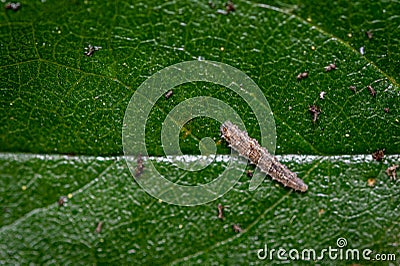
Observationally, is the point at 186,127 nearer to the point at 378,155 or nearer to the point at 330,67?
the point at 330,67

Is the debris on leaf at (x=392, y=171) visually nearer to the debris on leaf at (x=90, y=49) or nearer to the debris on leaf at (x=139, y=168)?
the debris on leaf at (x=139, y=168)

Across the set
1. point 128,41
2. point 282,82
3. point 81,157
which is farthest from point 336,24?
point 81,157

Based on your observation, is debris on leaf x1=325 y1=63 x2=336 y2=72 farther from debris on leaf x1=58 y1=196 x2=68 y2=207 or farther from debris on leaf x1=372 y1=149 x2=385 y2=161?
debris on leaf x1=58 y1=196 x2=68 y2=207

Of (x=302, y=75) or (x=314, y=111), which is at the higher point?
(x=302, y=75)
